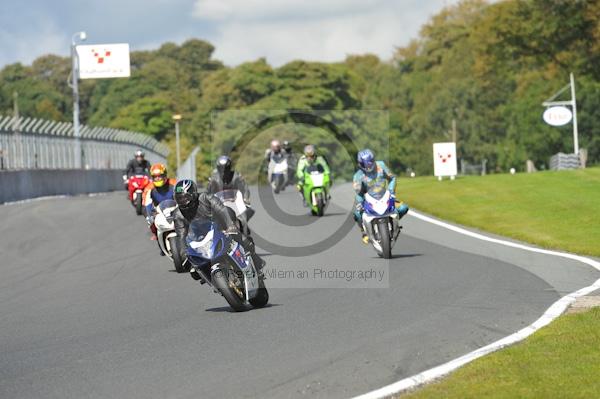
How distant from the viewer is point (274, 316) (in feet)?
37.0

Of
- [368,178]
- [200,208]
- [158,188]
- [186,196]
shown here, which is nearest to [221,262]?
[200,208]

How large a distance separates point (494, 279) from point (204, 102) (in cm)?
10004

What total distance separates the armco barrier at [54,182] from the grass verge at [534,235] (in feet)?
36.3

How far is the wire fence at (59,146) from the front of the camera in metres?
34.0

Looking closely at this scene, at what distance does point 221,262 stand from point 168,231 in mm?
5776

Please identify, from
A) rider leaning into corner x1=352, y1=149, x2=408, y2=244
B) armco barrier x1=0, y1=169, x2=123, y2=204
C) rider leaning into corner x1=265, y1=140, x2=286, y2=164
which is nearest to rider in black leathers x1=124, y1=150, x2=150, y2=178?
armco barrier x1=0, y1=169, x2=123, y2=204

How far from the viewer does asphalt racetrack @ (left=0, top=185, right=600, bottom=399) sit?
8.16 meters

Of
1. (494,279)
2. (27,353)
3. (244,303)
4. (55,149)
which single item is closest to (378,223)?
(494,279)

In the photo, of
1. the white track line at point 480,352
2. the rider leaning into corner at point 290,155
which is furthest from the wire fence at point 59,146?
the white track line at point 480,352

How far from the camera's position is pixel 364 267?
15.8 metres

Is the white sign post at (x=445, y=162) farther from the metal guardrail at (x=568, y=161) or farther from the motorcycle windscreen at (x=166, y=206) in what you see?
the motorcycle windscreen at (x=166, y=206)

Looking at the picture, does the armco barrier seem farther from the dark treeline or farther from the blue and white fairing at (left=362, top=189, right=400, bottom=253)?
the dark treeline

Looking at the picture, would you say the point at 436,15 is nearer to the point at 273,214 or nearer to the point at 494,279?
the point at 273,214

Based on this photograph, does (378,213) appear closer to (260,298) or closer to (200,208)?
(260,298)
